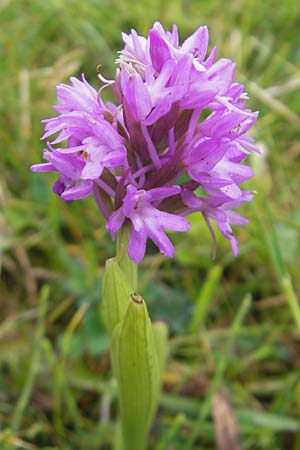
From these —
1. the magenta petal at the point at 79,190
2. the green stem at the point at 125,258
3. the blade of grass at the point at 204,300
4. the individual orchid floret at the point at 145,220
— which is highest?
the magenta petal at the point at 79,190

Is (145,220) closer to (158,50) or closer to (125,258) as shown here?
(125,258)

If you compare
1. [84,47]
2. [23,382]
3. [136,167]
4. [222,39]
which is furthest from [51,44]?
[136,167]

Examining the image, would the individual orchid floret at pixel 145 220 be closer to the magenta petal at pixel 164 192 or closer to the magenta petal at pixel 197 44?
the magenta petal at pixel 164 192

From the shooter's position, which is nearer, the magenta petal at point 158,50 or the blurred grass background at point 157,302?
the magenta petal at point 158,50

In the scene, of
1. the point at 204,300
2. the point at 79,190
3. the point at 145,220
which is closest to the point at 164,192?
the point at 145,220

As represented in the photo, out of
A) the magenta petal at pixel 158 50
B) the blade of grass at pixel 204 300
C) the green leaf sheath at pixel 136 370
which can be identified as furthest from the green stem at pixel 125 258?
the blade of grass at pixel 204 300

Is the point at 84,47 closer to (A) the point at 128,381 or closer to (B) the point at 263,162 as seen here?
(B) the point at 263,162

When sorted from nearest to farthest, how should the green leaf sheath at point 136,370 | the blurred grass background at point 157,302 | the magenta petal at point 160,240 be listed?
1. the magenta petal at point 160,240
2. the green leaf sheath at point 136,370
3. the blurred grass background at point 157,302
